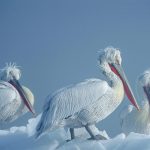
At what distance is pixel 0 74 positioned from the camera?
1095 cm

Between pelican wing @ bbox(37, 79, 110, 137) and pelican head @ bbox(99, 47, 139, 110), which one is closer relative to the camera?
pelican wing @ bbox(37, 79, 110, 137)

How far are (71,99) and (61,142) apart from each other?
608 mm

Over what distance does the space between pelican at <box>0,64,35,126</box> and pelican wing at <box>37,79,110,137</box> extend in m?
2.86

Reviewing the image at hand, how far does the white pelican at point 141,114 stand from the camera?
8.95 meters

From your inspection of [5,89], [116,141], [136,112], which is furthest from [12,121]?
[116,141]

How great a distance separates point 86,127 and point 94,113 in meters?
0.22

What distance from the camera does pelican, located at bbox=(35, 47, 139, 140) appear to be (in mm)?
6766

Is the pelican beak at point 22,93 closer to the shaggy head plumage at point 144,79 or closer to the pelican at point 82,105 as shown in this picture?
the shaggy head plumage at point 144,79

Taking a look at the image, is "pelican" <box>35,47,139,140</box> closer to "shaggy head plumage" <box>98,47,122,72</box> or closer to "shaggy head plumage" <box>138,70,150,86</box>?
"shaggy head plumage" <box>98,47,122,72</box>

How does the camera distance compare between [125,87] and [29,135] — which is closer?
[29,135]

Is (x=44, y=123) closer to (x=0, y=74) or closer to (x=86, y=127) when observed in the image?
(x=86, y=127)

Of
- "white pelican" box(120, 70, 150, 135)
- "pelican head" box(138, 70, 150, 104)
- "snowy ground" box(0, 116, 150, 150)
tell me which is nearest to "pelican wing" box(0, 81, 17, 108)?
"snowy ground" box(0, 116, 150, 150)

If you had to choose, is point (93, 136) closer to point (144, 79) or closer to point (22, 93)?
point (144, 79)

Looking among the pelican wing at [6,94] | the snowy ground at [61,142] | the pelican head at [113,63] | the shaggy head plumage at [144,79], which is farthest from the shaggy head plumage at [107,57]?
the pelican wing at [6,94]
